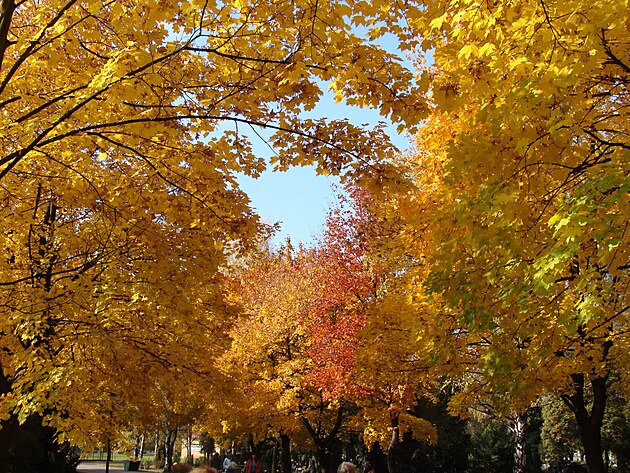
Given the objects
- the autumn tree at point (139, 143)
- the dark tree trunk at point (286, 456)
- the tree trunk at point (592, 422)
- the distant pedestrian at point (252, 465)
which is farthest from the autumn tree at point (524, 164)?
the dark tree trunk at point (286, 456)

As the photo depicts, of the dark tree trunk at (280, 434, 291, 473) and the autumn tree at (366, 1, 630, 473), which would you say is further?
the dark tree trunk at (280, 434, 291, 473)

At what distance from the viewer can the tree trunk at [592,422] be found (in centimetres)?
1052

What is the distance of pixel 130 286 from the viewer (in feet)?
26.2

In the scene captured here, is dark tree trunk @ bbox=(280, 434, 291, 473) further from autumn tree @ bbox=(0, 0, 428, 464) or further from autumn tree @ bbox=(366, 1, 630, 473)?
autumn tree @ bbox=(366, 1, 630, 473)

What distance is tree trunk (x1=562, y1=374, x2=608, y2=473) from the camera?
10.5 meters

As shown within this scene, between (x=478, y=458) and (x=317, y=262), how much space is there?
2270 centimetres

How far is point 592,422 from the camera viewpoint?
10.8 m

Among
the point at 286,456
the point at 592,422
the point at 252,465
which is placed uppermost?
the point at 592,422

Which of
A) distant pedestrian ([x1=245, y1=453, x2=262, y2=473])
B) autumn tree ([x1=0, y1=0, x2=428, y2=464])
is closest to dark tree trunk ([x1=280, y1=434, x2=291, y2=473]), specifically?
distant pedestrian ([x1=245, y1=453, x2=262, y2=473])

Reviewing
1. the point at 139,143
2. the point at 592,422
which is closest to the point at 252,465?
the point at 592,422

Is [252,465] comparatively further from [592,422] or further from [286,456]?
[592,422]

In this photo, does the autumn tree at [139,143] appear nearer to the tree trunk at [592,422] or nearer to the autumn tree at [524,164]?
the autumn tree at [524,164]

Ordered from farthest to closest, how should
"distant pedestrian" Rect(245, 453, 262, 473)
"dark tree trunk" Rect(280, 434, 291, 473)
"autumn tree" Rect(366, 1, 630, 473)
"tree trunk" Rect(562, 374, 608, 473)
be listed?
"dark tree trunk" Rect(280, 434, 291, 473)
"distant pedestrian" Rect(245, 453, 262, 473)
"tree trunk" Rect(562, 374, 608, 473)
"autumn tree" Rect(366, 1, 630, 473)

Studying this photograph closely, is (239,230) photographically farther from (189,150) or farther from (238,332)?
(238,332)
